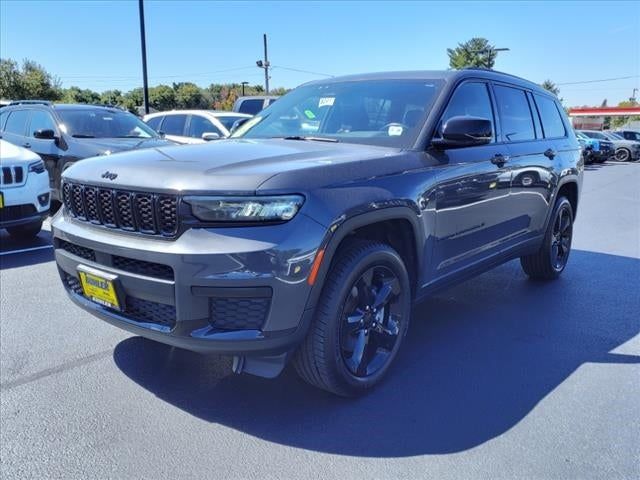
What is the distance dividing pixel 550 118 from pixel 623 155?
94.6ft

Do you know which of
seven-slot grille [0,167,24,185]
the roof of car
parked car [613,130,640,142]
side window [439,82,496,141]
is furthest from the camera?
parked car [613,130,640,142]

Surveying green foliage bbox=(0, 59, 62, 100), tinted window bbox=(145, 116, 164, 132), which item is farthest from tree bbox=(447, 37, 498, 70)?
tinted window bbox=(145, 116, 164, 132)

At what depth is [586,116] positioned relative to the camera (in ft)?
203

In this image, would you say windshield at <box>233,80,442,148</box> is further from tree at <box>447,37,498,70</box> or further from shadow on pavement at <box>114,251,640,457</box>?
tree at <box>447,37,498,70</box>

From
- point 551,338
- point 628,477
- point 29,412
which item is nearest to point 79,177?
point 29,412

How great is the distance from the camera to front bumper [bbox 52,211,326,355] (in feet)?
7.90

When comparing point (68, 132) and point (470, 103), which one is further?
point (68, 132)

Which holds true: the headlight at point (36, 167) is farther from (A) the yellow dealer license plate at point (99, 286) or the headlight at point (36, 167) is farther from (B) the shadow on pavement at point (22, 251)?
(A) the yellow dealer license plate at point (99, 286)

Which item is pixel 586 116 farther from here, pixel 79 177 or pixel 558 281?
pixel 79 177

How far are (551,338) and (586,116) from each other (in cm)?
6609

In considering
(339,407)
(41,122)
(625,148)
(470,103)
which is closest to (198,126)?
(41,122)

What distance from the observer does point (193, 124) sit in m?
11.2

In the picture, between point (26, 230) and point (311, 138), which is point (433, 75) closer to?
point (311, 138)

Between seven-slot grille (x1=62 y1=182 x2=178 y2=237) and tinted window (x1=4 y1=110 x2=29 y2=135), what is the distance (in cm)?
678
